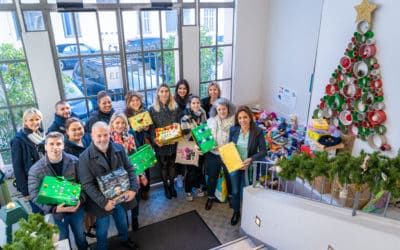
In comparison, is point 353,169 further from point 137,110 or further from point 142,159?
point 137,110

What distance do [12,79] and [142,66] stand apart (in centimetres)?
190

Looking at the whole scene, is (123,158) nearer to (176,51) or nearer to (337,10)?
(176,51)

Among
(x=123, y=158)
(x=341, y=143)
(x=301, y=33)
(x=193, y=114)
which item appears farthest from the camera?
(x=301, y=33)

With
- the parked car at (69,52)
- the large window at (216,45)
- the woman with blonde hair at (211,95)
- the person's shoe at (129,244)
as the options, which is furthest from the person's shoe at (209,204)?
the parked car at (69,52)

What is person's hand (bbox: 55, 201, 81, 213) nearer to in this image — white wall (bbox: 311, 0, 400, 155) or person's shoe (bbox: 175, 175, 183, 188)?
person's shoe (bbox: 175, 175, 183, 188)

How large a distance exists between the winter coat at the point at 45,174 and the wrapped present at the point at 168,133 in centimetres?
126

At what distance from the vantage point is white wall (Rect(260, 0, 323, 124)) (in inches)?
189

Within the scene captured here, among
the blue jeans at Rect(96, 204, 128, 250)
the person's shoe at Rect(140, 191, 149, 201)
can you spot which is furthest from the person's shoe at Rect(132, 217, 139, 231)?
the person's shoe at Rect(140, 191, 149, 201)

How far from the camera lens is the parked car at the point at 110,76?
15.5ft

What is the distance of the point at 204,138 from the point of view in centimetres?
395

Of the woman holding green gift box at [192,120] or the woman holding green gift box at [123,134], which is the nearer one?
the woman holding green gift box at [123,134]

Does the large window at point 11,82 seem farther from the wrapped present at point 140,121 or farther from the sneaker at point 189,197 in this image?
the sneaker at point 189,197

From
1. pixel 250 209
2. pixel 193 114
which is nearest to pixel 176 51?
pixel 193 114

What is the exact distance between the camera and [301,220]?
3.01m
